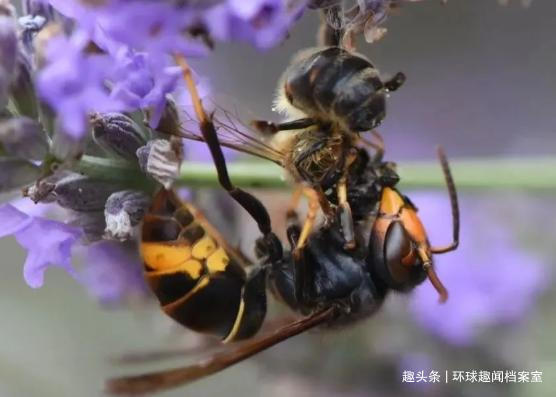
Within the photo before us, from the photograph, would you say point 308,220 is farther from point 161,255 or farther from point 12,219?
point 12,219

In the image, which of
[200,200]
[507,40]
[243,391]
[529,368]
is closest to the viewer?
[200,200]

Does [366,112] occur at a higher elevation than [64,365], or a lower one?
higher

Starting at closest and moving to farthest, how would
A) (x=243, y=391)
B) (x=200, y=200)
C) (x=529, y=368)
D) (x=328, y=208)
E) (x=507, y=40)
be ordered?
1. (x=328, y=208)
2. (x=200, y=200)
3. (x=529, y=368)
4. (x=243, y=391)
5. (x=507, y=40)

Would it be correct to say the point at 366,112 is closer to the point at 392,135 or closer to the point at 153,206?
the point at 153,206

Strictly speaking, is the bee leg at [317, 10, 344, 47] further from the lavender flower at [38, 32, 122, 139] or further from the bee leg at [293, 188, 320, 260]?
the lavender flower at [38, 32, 122, 139]

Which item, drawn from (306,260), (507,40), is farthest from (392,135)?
(306,260)
